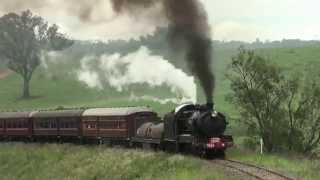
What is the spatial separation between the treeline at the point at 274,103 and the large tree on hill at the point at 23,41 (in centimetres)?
6196

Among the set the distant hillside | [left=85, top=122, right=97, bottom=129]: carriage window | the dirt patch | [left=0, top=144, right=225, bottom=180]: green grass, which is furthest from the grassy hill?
[left=0, top=144, right=225, bottom=180]: green grass

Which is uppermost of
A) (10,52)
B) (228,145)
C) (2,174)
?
(10,52)

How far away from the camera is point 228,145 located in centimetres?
2936

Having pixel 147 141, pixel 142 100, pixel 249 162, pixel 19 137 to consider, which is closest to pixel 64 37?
pixel 142 100

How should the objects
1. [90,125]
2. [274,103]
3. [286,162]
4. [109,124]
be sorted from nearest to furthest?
[286,162], [274,103], [109,124], [90,125]

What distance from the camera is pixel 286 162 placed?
1062 inches

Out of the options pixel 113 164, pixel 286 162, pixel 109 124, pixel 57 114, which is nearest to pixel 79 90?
pixel 57 114

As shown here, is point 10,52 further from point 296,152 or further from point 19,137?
point 296,152

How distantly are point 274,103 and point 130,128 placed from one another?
875 centimetres

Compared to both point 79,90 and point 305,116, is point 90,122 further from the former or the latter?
point 79,90

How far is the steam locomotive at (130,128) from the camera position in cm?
2905

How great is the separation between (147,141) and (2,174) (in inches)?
455

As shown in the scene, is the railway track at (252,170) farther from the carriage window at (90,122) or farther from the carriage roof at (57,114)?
the carriage roof at (57,114)

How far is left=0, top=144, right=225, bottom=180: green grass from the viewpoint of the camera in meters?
27.0
